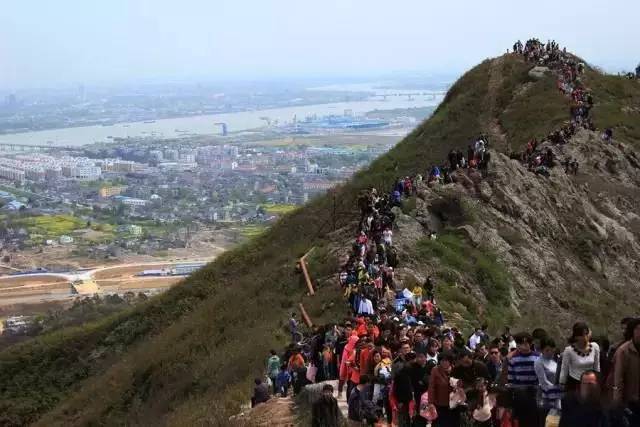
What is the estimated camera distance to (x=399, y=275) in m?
18.5

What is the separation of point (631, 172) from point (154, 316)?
17844mm

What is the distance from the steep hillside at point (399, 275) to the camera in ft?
61.5

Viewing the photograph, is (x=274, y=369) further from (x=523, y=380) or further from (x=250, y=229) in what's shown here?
(x=250, y=229)

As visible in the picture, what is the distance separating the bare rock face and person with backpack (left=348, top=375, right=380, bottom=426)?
29.0 ft

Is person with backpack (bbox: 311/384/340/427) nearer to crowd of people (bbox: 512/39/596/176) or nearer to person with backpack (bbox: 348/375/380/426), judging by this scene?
person with backpack (bbox: 348/375/380/426)

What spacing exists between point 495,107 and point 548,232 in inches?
622

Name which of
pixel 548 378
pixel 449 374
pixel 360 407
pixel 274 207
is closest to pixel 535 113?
pixel 360 407

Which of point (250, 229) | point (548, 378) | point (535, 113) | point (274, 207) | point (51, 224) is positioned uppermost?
point (535, 113)

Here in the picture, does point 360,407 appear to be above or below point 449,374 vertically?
below

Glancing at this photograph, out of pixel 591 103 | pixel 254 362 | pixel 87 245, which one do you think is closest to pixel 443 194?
pixel 254 362

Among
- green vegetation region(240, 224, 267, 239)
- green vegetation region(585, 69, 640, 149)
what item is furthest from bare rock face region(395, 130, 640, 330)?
green vegetation region(240, 224, 267, 239)

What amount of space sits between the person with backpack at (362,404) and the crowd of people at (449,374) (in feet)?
0.04

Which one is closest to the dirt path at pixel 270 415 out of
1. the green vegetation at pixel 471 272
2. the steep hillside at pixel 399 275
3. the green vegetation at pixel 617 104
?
the steep hillside at pixel 399 275

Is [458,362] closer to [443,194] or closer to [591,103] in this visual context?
[443,194]
